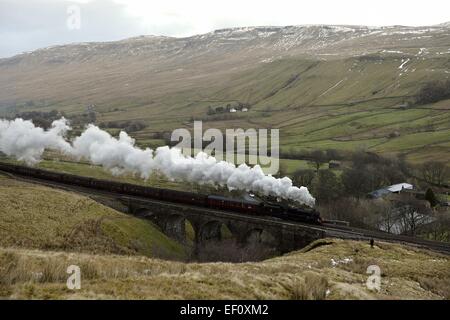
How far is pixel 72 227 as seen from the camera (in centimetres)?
4306

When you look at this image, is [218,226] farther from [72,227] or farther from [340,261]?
[340,261]

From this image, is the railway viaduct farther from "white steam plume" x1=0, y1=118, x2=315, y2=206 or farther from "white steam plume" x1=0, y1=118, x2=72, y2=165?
"white steam plume" x1=0, y1=118, x2=72, y2=165

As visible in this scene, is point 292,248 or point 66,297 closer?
point 66,297

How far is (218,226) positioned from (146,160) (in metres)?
17.6

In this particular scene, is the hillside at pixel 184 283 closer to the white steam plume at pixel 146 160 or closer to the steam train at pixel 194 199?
the steam train at pixel 194 199

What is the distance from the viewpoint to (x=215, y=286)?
15.4 metres

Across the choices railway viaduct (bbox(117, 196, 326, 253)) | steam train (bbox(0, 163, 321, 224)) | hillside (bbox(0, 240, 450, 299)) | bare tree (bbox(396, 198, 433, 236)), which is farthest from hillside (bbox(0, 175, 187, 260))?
bare tree (bbox(396, 198, 433, 236))

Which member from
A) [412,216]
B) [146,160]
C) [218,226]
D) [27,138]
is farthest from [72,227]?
[412,216]

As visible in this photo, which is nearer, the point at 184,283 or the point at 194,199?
the point at 184,283

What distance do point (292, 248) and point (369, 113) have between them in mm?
120687

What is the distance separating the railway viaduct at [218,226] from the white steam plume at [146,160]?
5.06 m
